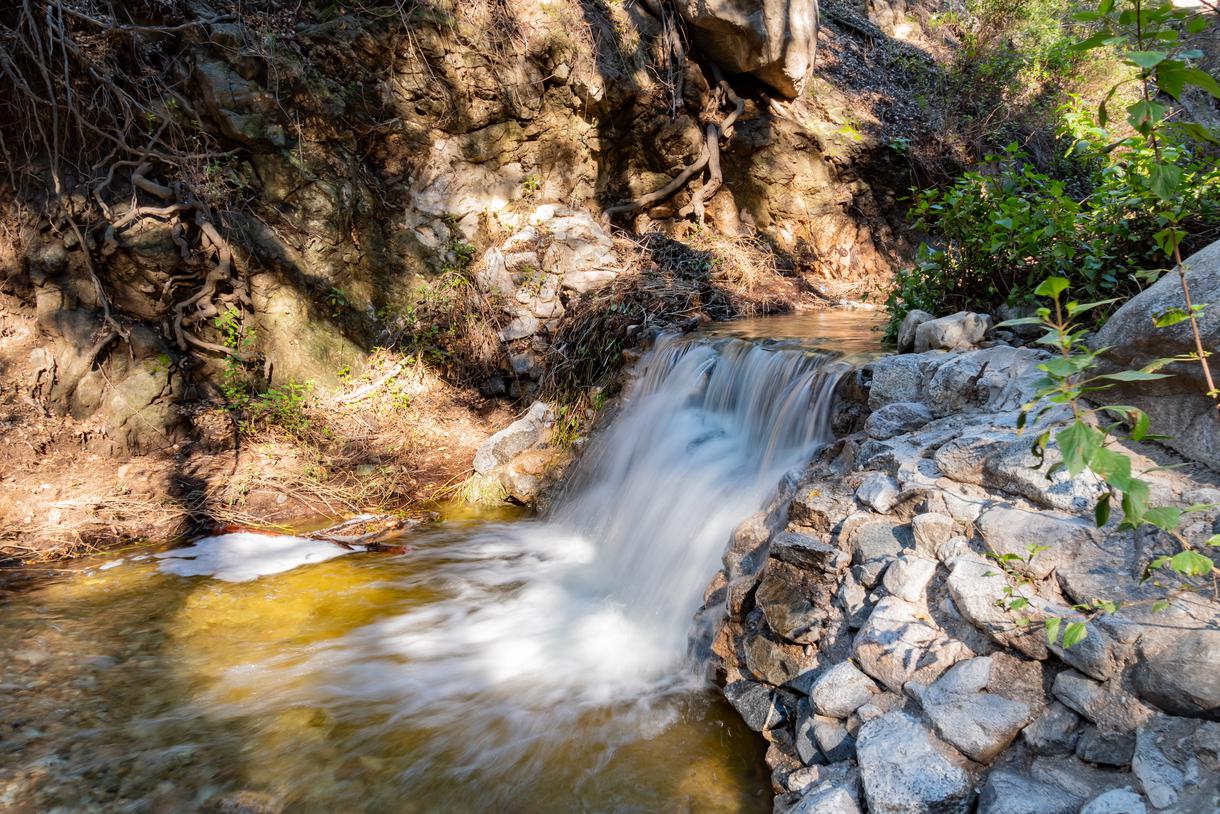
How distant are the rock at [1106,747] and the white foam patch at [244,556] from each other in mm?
Result: 4166

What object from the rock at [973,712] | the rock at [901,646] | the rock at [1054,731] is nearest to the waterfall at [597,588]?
the rock at [901,646]

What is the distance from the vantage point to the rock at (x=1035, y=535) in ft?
6.86

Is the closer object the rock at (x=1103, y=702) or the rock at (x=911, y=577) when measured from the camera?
the rock at (x=1103, y=702)

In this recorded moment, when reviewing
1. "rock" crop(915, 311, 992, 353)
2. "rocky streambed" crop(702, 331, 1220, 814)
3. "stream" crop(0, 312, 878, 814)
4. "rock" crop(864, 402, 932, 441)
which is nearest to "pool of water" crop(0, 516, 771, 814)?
"stream" crop(0, 312, 878, 814)

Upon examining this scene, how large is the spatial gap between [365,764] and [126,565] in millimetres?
2760

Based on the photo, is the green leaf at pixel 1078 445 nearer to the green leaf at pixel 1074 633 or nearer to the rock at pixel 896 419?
the green leaf at pixel 1074 633

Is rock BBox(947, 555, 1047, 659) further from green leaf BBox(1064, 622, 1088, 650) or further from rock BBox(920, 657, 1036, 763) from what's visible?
green leaf BBox(1064, 622, 1088, 650)

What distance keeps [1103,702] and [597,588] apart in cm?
276

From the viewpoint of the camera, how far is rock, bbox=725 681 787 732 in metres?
2.57

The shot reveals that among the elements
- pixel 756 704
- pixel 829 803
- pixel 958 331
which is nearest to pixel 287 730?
pixel 756 704

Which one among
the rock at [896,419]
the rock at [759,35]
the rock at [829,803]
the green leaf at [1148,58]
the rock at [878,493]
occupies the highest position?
the rock at [759,35]

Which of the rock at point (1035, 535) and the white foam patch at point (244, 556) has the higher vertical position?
the rock at point (1035, 535)

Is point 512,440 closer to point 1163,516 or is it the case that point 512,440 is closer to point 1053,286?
point 1053,286

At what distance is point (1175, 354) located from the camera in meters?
2.21
